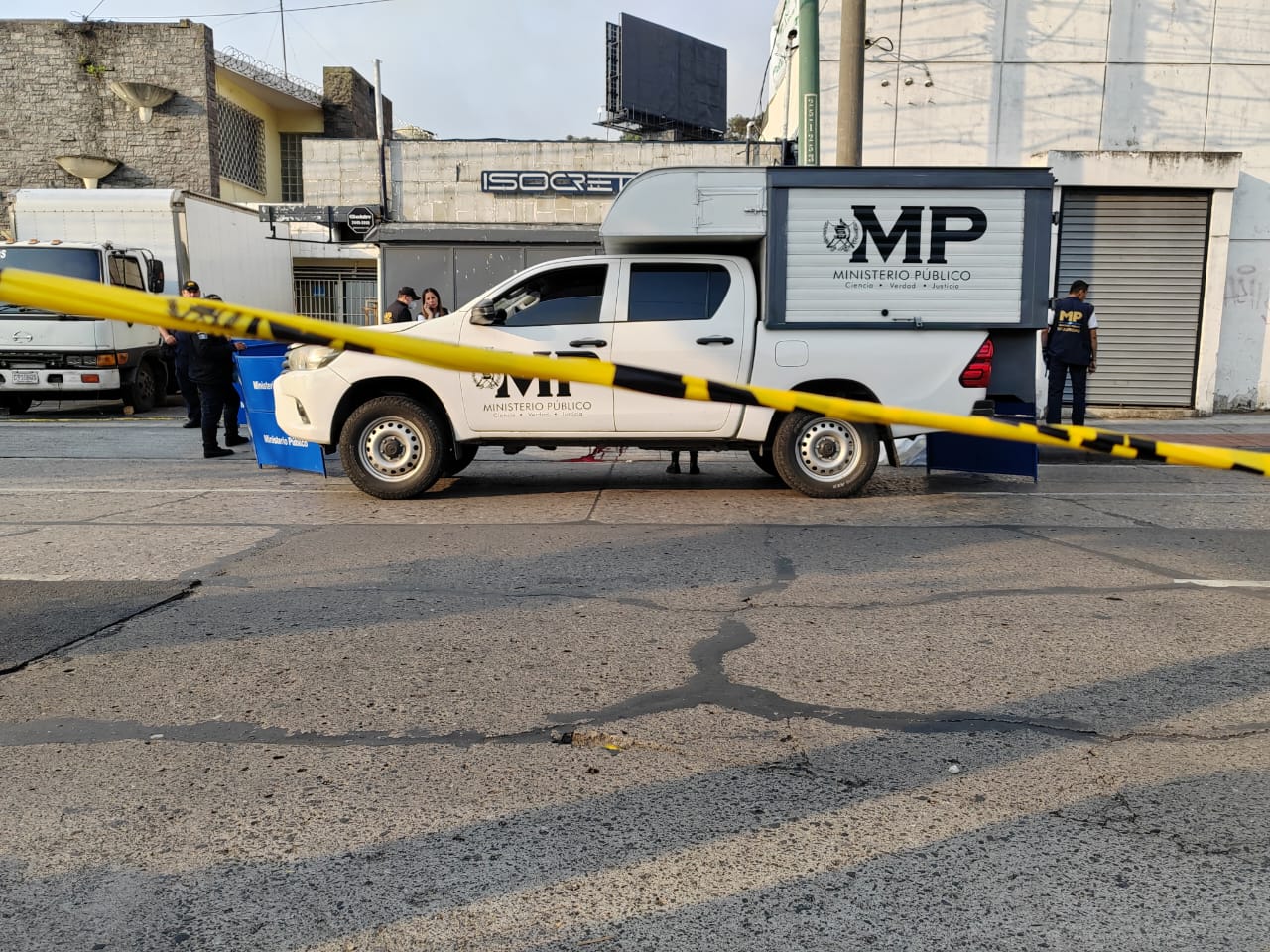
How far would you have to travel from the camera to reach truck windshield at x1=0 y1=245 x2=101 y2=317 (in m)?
15.0

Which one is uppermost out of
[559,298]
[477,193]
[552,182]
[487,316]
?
[552,182]

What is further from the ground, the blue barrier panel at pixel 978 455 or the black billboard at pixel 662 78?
the black billboard at pixel 662 78

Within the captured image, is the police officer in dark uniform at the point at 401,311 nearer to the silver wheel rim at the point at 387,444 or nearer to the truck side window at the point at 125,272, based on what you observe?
the silver wheel rim at the point at 387,444

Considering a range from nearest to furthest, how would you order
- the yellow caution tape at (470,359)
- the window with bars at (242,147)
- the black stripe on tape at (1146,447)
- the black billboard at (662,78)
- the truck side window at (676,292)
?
the yellow caution tape at (470,359)
the black stripe on tape at (1146,447)
the truck side window at (676,292)
the black billboard at (662,78)
the window with bars at (242,147)

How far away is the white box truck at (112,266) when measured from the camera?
1498 centimetres

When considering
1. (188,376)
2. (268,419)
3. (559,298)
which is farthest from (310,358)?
(188,376)

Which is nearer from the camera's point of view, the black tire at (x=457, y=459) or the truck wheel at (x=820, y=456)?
the truck wheel at (x=820, y=456)

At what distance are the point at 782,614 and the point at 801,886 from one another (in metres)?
2.50

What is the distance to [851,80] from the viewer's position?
1303 cm

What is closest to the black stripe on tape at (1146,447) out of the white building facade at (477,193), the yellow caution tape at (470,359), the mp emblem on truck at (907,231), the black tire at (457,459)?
the yellow caution tape at (470,359)

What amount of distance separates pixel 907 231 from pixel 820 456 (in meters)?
1.99

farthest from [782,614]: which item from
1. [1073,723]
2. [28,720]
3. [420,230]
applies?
[420,230]

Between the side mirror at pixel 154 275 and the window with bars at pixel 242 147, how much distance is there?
15.3 m

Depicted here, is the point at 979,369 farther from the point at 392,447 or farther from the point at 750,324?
the point at 392,447
